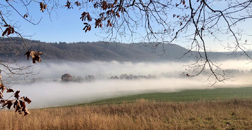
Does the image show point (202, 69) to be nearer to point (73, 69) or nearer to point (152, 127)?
point (152, 127)

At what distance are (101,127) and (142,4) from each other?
18.1ft

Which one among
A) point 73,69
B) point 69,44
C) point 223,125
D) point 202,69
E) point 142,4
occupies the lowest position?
point 223,125

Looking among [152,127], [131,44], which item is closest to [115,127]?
A: [152,127]

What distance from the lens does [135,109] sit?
16141 mm

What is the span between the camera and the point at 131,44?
718 centimetres

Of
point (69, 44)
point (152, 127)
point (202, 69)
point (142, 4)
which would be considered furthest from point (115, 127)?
point (69, 44)

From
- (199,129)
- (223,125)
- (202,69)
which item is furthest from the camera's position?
(223,125)

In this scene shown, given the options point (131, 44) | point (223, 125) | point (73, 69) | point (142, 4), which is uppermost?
point (73, 69)

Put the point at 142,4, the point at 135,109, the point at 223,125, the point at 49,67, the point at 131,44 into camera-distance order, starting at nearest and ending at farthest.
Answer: the point at 142,4, the point at 131,44, the point at 223,125, the point at 135,109, the point at 49,67

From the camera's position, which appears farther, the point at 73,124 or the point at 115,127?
the point at 73,124

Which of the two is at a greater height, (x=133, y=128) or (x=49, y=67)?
(x=49, y=67)

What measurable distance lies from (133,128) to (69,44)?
19383cm

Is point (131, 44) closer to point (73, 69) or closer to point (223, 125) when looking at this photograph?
point (223, 125)

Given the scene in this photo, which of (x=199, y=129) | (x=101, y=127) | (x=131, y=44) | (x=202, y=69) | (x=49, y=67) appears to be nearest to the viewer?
(x=202, y=69)
